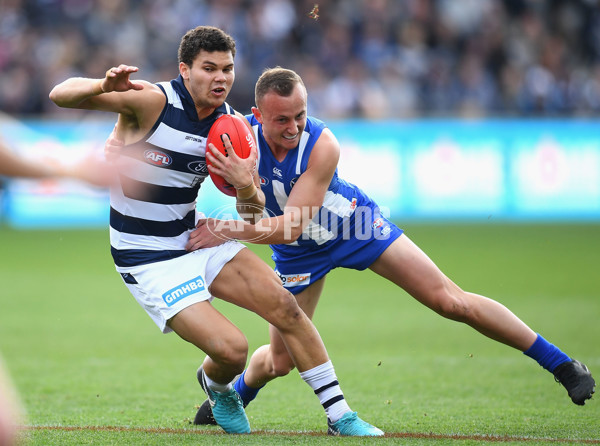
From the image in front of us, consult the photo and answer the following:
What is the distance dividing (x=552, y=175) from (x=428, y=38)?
4778mm

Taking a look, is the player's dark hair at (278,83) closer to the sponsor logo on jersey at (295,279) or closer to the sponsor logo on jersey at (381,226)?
the sponsor logo on jersey at (381,226)

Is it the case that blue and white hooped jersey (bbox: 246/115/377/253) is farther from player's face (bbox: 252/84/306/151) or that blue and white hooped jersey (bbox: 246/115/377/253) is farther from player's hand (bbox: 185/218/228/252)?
player's hand (bbox: 185/218/228/252)

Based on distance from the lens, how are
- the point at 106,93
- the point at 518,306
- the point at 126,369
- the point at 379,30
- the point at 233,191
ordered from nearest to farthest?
1. the point at 106,93
2. the point at 233,191
3. the point at 126,369
4. the point at 518,306
5. the point at 379,30

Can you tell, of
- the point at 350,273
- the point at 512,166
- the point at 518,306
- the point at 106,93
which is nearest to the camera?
the point at 106,93

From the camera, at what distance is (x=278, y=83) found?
5.21 metres

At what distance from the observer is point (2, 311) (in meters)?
10.4

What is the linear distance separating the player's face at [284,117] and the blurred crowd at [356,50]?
1177 centimetres

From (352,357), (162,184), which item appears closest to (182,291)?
(162,184)

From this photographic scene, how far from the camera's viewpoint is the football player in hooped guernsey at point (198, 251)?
5055 millimetres

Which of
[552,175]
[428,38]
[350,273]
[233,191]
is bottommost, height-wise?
[350,273]

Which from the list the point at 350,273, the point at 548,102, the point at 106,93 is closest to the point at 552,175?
the point at 548,102

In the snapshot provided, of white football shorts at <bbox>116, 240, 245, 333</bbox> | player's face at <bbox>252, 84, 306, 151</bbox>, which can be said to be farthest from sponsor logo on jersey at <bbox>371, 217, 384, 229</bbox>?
white football shorts at <bbox>116, 240, 245, 333</bbox>

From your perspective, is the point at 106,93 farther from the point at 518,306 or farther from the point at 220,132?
the point at 518,306

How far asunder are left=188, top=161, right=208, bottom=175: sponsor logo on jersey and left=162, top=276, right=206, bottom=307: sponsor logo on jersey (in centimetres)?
69
